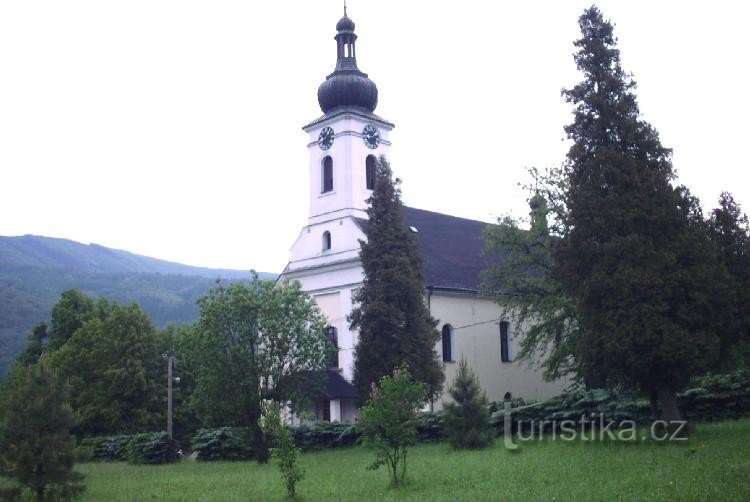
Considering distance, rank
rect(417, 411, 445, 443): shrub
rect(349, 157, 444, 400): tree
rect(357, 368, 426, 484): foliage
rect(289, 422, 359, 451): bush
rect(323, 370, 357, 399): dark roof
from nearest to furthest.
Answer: rect(357, 368, 426, 484): foliage, rect(417, 411, 445, 443): shrub, rect(289, 422, 359, 451): bush, rect(349, 157, 444, 400): tree, rect(323, 370, 357, 399): dark roof

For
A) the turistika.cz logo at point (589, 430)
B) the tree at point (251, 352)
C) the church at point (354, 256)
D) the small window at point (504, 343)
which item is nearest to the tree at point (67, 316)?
the church at point (354, 256)

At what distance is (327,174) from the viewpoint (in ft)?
145

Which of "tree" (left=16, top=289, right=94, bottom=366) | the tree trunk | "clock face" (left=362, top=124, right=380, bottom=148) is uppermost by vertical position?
"clock face" (left=362, top=124, right=380, bottom=148)

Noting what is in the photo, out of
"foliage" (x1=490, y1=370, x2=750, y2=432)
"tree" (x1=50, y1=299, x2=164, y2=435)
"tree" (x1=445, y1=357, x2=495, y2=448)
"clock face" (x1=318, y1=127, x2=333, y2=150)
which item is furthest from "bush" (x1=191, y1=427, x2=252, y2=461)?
"clock face" (x1=318, y1=127, x2=333, y2=150)

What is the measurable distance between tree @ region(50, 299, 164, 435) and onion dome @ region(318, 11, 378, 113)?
18.3m

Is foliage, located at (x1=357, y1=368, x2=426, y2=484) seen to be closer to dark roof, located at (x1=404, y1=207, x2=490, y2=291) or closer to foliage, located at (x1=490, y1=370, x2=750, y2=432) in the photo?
foliage, located at (x1=490, y1=370, x2=750, y2=432)

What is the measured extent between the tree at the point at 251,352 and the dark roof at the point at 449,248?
36.9ft

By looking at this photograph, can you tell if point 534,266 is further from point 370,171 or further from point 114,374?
point 114,374

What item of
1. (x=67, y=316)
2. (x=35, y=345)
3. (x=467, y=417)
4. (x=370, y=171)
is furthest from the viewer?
(x=35, y=345)

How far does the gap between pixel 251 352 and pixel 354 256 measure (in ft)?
38.4

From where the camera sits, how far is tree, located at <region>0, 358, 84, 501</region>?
18109 millimetres

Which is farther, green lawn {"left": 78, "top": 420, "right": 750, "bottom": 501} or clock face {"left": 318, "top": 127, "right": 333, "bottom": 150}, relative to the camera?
clock face {"left": 318, "top": 127, "right": 333, "bottom": 150}

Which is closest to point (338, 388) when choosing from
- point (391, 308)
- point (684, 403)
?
point (391, 308)

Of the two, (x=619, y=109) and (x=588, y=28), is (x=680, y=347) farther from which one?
(x=588, y=28)
